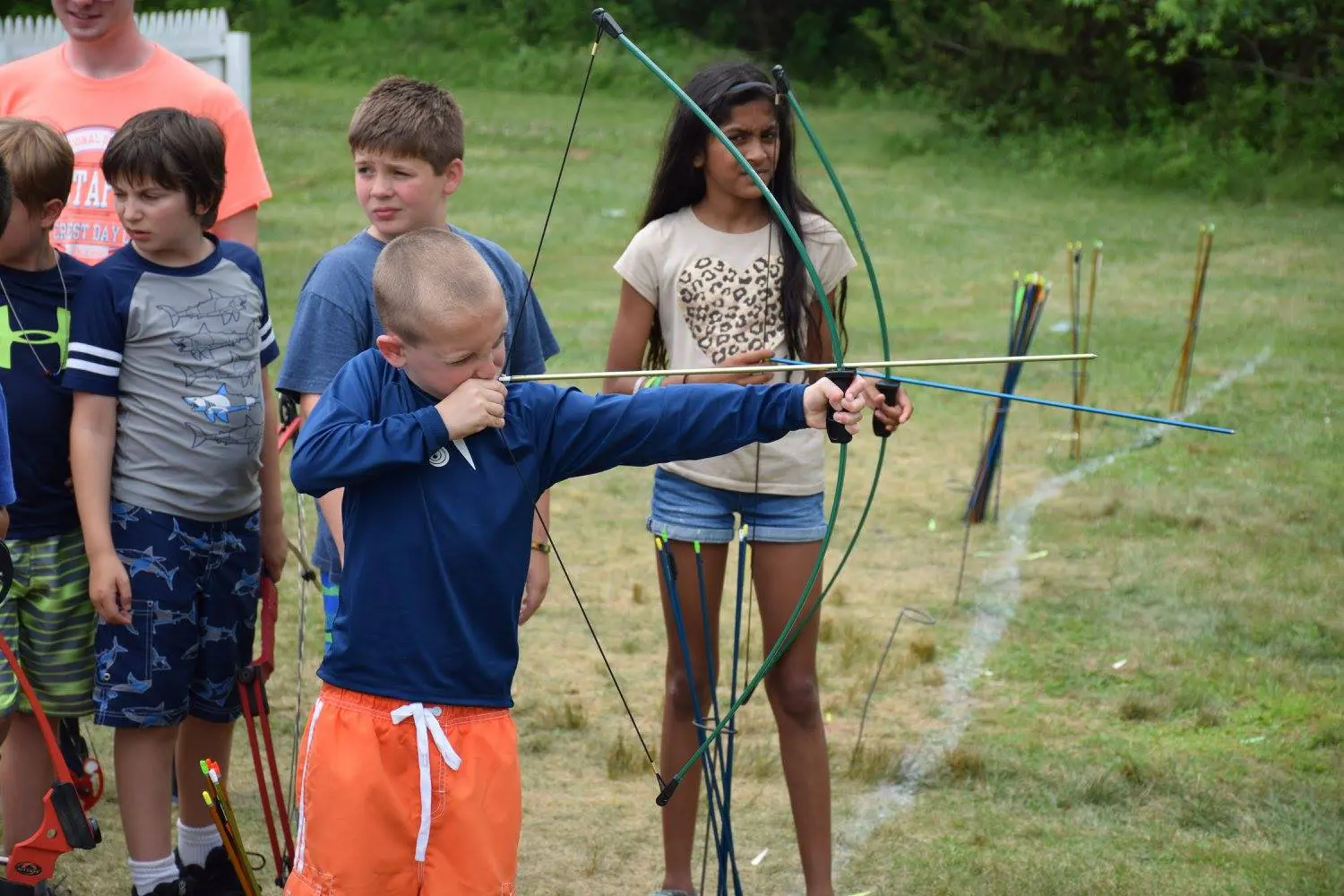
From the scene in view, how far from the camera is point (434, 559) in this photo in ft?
7.20

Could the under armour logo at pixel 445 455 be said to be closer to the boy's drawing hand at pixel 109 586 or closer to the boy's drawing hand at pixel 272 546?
the boy's drawing hand at pixel 109 586

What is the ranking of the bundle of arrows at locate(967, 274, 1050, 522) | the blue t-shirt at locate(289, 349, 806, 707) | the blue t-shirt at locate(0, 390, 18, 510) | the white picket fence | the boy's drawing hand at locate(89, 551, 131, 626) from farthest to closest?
the white picket fence
the bundle of arrows at locate(967, 274, 1050, 522)
the boy's drawing hand at locate(89, 551, 131, 626)
the blue t-shirt at locate(0, 390, 18, 510)
the blue t-shirt at locate(289, 349, 806, 707)

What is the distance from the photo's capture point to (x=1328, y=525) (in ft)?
19.8

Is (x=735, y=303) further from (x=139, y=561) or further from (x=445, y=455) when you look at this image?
(x=139, y=561)

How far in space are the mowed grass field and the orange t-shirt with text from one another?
Answer: 1307mm

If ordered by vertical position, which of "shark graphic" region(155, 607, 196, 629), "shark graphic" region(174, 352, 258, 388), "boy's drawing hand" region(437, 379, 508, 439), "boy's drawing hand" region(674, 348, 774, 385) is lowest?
"shark graphic" region(155, 607, 196, 629)

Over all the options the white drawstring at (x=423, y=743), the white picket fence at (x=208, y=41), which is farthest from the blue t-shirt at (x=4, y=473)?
the white picket fence at (x=208, y=41)

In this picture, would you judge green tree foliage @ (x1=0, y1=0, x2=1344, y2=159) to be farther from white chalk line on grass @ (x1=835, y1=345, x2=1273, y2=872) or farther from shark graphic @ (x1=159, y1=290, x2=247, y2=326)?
shark graphic @ (x1=159, y1=290, x2=247, y2=326)

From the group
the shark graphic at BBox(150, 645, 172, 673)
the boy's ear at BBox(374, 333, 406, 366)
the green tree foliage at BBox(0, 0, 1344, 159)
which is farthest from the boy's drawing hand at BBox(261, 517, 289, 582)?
the green tree foliage at BBox(0, 0, 1344, 159)

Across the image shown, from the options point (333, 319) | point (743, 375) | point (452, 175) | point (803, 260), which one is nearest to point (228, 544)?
point (333, 319)

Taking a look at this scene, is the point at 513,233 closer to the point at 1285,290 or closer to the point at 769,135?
the point at 1285,290

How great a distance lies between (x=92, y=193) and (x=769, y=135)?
138 centimetres

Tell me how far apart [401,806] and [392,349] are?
0.63m

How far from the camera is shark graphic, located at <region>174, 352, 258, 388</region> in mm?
2875
